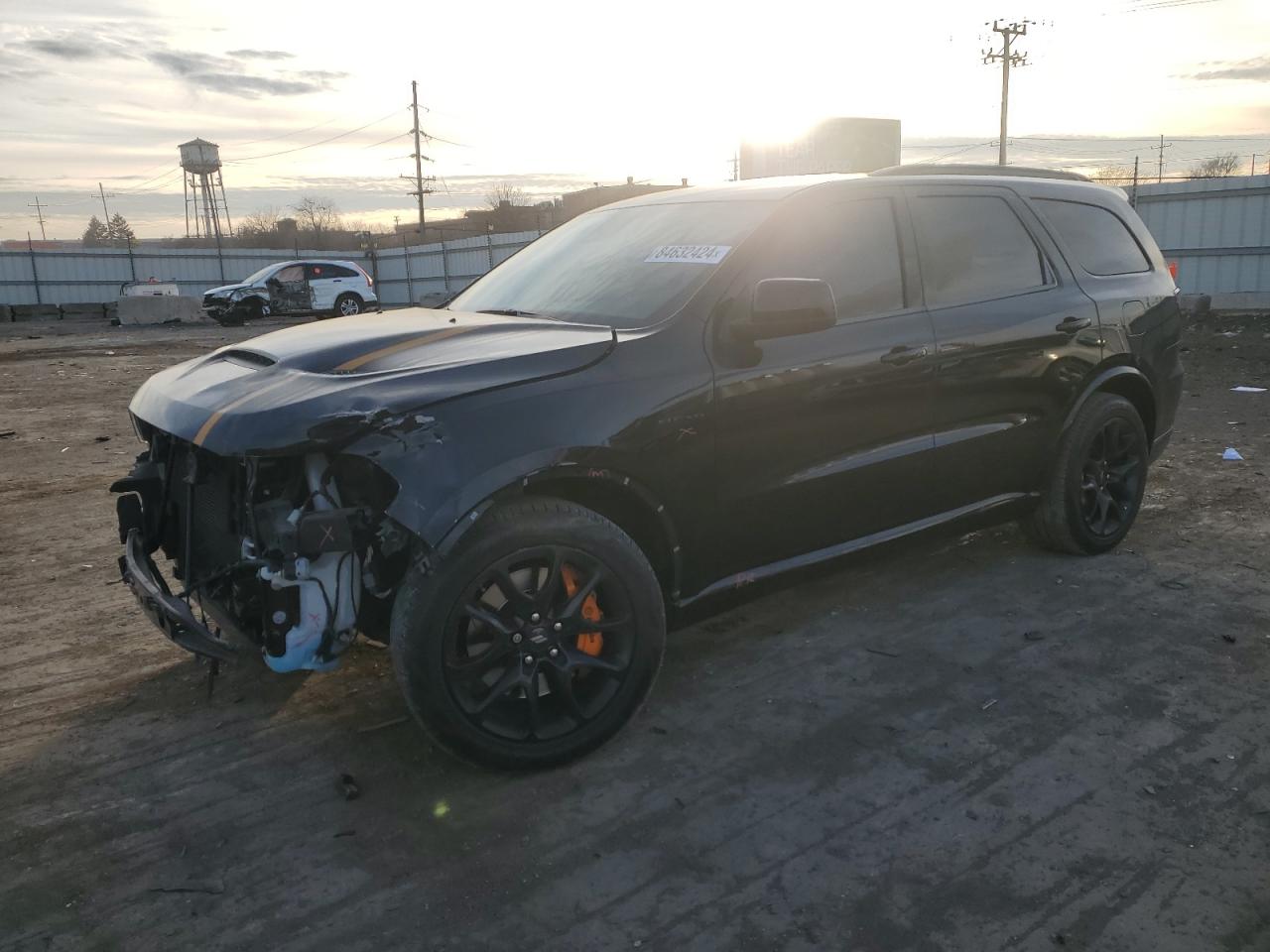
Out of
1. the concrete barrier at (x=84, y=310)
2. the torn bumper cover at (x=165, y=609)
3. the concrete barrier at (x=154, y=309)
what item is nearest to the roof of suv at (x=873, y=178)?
the torn bumper cover at (x=165, y=609)

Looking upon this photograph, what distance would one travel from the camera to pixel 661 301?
3.44 meters

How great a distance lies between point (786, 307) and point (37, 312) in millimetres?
38304

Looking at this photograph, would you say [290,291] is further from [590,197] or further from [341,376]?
[590,197]

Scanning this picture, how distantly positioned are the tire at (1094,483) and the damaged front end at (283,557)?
3263 mm

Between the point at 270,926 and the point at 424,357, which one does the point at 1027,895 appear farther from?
the point at 424,357

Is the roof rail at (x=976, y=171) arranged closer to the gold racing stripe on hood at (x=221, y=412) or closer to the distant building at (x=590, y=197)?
the gold racing stripe on hood at (x=221, y=412)

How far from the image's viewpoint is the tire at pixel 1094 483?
4.67 meters

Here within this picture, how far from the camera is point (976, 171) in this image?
181 inches

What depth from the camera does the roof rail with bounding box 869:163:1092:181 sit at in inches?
165

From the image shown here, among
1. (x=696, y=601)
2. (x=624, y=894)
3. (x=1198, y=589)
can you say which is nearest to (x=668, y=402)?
(x=696, y=601)

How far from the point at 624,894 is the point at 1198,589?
3343 millimetres

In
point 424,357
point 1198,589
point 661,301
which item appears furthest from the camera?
point 1198,589

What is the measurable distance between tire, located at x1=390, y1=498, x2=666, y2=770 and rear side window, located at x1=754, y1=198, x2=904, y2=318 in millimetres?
1233

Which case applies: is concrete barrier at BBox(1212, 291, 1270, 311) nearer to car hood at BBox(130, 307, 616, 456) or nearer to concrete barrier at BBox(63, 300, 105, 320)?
car hood at BBox(130, 307, 616, 456)
